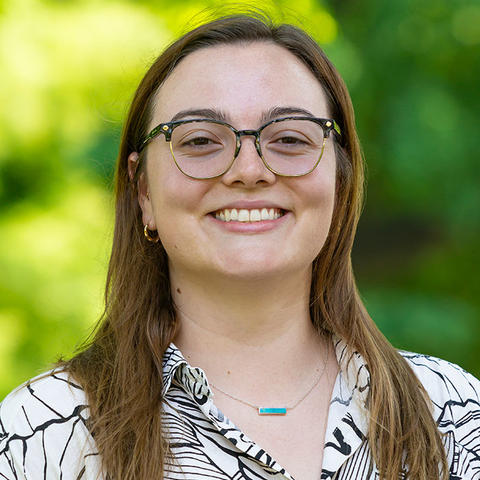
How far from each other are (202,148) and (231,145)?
77 mm

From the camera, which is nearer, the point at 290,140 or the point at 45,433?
the point at 45,433

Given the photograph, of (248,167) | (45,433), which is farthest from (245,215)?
(45,433)

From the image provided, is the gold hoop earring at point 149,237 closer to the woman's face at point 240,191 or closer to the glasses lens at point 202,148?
the woman's face at point 240,191

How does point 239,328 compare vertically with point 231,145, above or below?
below

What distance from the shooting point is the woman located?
180 centimetres

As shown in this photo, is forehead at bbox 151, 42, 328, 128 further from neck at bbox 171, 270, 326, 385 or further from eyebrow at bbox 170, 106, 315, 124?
neck at bbox 171, 270, 326, 385

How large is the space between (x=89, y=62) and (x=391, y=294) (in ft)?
7.87

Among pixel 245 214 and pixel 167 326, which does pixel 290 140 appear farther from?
pixel 167 326

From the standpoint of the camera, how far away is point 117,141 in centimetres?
393

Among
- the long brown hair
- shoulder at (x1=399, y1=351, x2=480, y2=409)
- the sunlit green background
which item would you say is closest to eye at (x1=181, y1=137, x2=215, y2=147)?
the long brown hair

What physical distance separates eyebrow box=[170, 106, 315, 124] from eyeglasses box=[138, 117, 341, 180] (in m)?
0.02

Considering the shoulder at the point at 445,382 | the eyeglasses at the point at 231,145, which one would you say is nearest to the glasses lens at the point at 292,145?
the eyeglasses at the point at 231,145

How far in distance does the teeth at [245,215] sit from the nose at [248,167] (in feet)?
0.21

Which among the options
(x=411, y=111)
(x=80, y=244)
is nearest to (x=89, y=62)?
(x=80, y=244)
